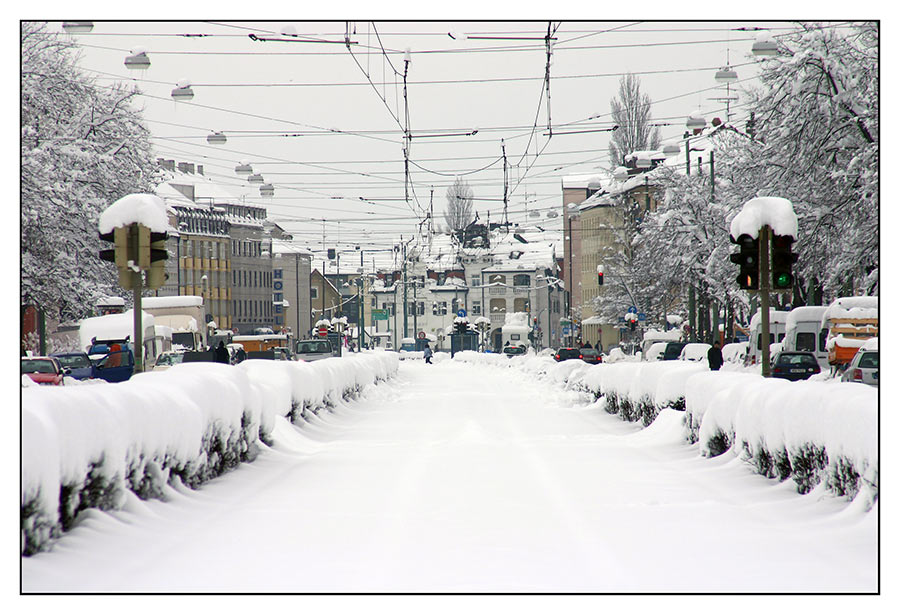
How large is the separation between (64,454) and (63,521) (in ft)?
1.91

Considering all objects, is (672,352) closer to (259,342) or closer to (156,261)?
(259,342)

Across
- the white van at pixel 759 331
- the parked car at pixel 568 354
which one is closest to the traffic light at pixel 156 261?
the white van at pixel 759 331

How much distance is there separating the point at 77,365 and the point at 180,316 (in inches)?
829

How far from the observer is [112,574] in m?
8.10

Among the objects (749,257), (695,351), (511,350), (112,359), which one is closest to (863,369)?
(749,257)

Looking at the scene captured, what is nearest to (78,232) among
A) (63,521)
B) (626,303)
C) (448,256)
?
(63,521)

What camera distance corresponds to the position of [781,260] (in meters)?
Result: 18.5

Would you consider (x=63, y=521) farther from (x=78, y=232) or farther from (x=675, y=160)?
(x=675, y=160)

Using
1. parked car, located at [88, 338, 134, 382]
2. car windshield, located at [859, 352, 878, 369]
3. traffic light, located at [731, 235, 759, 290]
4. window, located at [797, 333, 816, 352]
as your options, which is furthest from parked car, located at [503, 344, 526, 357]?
traffic light, located at [731, 235, 759, 290]

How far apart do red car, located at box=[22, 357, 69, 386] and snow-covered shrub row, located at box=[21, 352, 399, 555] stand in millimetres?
17685

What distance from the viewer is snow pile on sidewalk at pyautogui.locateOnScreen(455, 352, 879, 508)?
10.2 metres

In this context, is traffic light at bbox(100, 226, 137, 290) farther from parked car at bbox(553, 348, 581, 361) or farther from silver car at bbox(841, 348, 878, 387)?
parked car at bbox(553, 348, 581, 361)

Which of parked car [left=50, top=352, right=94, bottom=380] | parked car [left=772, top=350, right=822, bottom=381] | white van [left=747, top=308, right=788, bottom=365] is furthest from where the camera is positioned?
white van [left=747, top=308, right=788, bottom=365]

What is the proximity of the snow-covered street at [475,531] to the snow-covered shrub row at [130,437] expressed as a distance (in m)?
0.23
